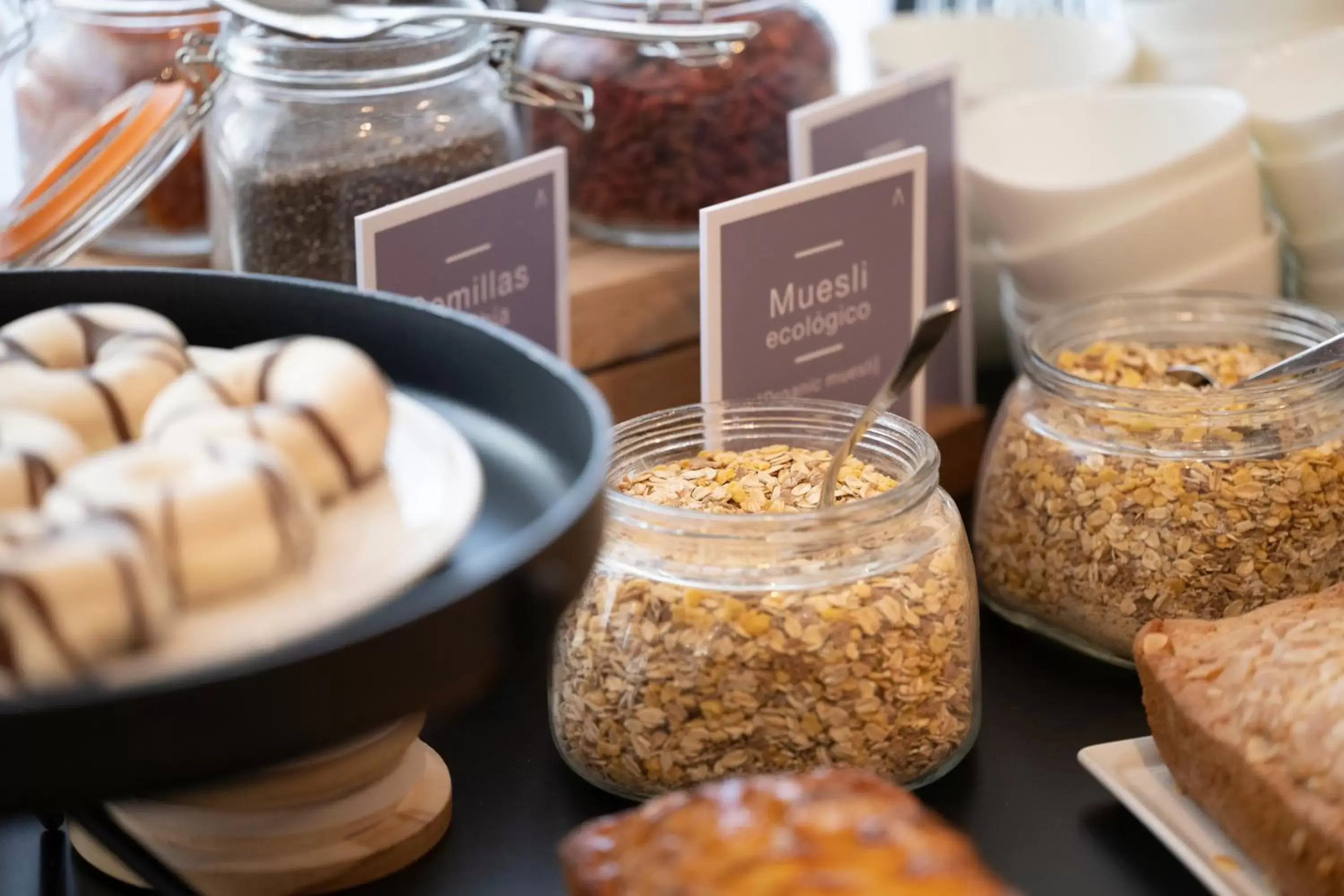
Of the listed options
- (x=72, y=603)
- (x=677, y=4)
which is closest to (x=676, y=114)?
(x=677, y=4)

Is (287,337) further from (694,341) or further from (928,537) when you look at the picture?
(694,341)

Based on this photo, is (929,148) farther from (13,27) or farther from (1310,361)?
(13,27)

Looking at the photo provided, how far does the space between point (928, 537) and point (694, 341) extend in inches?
18.0

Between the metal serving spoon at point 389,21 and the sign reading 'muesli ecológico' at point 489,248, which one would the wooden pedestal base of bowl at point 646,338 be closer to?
the sign reading 'muesli ecológico' at point 489,248

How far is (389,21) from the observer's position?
3.13 ft

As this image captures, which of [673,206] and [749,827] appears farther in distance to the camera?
[673,206]

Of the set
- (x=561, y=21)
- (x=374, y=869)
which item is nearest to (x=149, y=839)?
(x=374, y=869)

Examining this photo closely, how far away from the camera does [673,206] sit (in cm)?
118

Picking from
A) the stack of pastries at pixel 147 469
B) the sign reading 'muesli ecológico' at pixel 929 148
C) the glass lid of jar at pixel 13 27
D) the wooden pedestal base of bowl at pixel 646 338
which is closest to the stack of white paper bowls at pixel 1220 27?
the sign reading 'muesli ecológico' at pixel 929 148

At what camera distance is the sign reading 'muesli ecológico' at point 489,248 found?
0.90m

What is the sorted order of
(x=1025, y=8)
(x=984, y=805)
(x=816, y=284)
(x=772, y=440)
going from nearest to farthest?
(x=984, y=805) → (x=772, y=440) → (x=816, y=284) → (x=1025, y=8)

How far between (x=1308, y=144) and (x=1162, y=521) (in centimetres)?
48

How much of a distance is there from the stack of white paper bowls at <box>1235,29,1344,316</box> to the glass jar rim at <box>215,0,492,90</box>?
0.65 metres

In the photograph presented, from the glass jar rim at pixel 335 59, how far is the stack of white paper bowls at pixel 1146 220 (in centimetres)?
43
